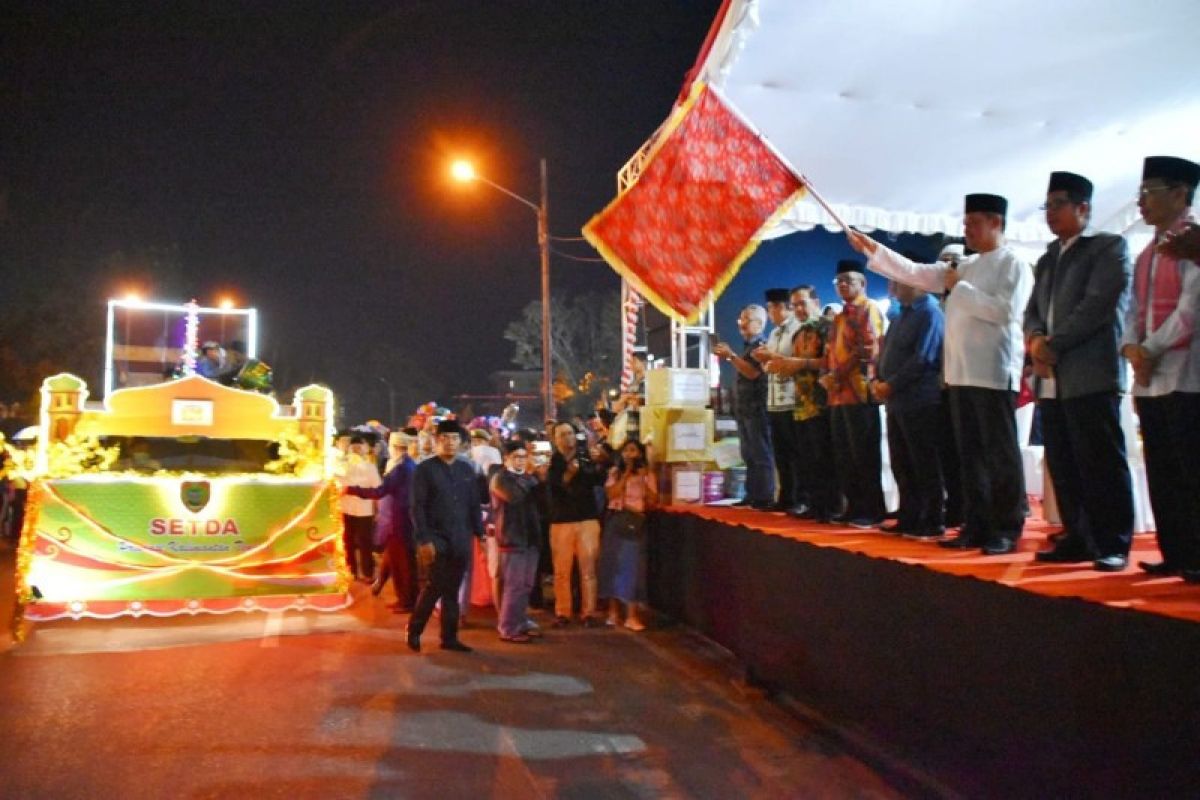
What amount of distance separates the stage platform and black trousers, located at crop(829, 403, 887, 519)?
0.39 meters

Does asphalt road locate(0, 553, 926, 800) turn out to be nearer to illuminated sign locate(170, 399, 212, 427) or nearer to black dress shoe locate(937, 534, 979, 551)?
black dress shoe locate(937, 534, 979, 551)

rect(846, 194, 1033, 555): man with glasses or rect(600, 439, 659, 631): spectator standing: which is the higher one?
rect(846, 194, 1033, 555): man with glasses

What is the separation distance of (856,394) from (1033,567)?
2363 mm

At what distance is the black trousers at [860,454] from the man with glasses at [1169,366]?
8.16ft

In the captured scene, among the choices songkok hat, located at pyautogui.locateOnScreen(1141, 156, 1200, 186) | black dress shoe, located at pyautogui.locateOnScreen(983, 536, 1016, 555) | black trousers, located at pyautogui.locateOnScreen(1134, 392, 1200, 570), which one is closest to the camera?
black trousers, located at pyautogui.locateOnScreen(1134, 392, 1200, 570)

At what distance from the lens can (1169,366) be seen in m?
4.01

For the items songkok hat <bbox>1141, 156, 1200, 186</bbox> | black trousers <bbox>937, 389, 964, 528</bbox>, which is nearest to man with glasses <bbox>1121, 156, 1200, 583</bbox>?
songkok hat <bbox>1141, 156, 1200, 186</bbox>

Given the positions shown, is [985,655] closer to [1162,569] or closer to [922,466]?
[1162,569]

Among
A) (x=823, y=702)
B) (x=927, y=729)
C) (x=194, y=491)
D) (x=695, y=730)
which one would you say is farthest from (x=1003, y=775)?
(x=194, y=491)

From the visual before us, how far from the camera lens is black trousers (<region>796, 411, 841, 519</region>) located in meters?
7.26

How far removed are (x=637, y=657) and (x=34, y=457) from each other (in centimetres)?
589

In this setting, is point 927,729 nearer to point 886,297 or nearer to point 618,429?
point 618,429

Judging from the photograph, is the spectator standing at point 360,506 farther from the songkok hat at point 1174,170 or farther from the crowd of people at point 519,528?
the songkok hat at point 1174,170

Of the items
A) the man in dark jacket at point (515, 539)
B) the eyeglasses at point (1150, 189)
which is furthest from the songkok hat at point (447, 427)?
the eyeglasses at point (1150, 189)
